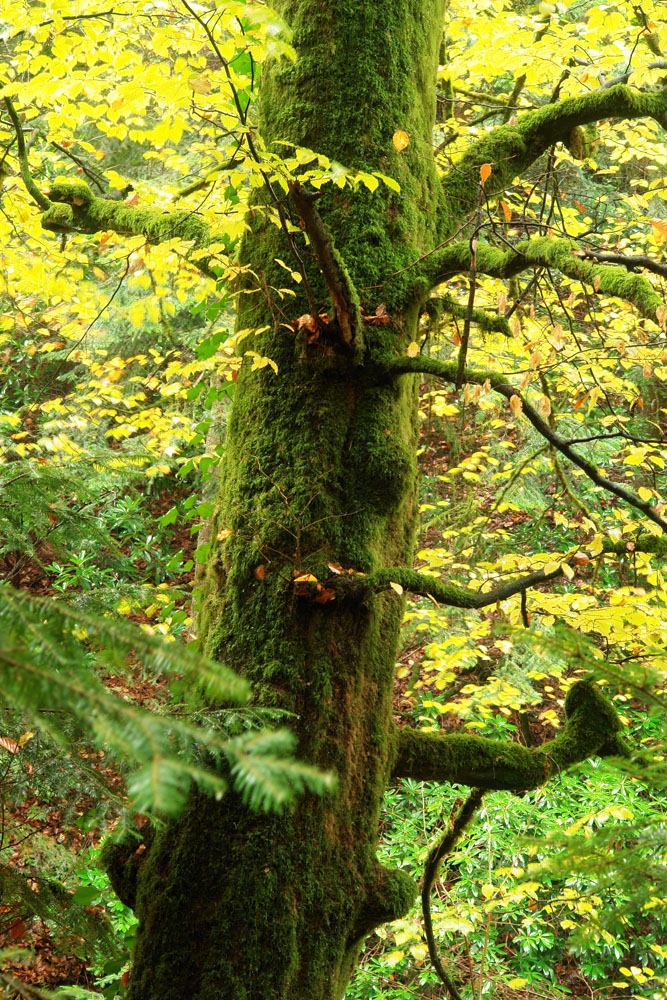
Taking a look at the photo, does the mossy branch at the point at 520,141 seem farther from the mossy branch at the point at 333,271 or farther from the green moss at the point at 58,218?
the green moss at the point at 58,218

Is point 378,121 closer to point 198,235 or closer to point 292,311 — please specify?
point 292,311

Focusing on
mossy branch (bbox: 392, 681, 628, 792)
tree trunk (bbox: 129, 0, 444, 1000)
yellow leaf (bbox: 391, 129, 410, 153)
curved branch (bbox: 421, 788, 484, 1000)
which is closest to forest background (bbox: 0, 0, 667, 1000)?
yellow leaf (bbox: 391, 129, 410, 153)

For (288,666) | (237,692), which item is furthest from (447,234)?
(237,692)

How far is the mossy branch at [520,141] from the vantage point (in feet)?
9.52

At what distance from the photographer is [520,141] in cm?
306

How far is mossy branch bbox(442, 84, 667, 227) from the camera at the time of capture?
2902 mm

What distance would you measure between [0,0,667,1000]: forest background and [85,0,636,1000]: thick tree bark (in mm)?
116

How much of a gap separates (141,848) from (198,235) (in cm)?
256

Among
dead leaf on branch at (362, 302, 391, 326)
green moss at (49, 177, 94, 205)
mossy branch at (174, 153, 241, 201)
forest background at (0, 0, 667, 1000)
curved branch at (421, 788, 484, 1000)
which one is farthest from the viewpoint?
green moss at (49, 177, 94, 205)

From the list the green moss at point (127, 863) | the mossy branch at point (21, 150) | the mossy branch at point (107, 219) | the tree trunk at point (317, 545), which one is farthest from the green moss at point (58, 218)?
the green moss at point (127, 863)

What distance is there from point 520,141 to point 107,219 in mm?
1923

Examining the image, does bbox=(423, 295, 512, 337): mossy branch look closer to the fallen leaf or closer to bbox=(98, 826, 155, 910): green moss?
the fallen leaf

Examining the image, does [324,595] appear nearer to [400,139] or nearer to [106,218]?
[400,139]

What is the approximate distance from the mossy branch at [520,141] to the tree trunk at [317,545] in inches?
7.2
